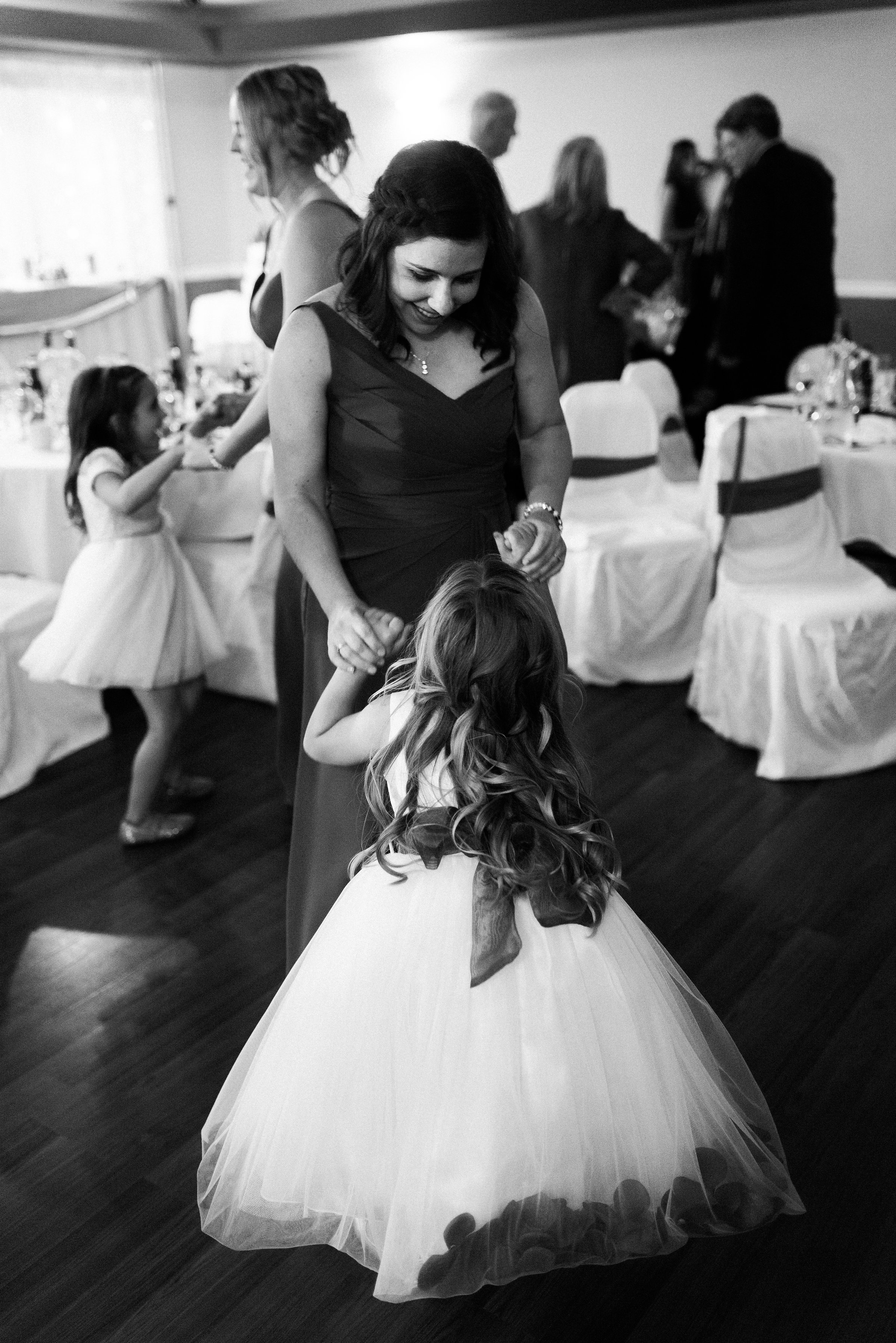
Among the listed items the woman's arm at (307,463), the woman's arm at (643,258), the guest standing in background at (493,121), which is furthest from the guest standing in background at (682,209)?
the woman's arm at (307,463)

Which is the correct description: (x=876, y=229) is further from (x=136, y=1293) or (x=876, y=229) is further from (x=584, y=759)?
(x=136, y=1293)

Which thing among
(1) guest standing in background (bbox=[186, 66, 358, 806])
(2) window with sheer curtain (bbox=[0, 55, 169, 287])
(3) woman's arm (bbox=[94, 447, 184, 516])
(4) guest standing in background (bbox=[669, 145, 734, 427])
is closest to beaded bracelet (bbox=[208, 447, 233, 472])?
(1) guest standing in background (bbox=[186, 66, 358, 806])

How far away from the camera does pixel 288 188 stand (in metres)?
2.28

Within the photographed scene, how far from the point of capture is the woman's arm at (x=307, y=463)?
1802mm

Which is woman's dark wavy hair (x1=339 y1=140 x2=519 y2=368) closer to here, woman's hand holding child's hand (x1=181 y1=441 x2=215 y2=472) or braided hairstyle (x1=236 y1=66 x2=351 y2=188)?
braided hairstyle (x1=236 y1=66 x2=351 y2=188)

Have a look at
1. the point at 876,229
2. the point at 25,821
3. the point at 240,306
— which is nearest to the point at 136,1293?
the point at 25,821

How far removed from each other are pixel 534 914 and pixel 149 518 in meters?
1.86

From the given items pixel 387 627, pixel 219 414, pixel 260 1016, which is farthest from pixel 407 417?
pixel 260 1016

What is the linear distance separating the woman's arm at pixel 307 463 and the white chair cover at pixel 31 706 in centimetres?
166

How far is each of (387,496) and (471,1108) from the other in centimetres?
89

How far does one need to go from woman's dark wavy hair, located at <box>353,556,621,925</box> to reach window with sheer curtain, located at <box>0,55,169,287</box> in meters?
7.04

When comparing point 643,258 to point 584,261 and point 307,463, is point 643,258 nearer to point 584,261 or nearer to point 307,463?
point 584,261

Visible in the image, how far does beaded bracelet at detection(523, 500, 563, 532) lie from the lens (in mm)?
1918

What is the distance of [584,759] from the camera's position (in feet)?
5.59
